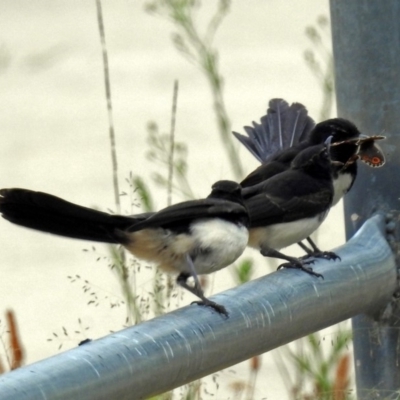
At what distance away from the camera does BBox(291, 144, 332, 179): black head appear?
11.2 feet

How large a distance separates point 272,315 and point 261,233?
4.82 ft

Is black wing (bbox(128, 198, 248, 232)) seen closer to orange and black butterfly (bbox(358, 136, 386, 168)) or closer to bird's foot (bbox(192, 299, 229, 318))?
orange and black butterfly (bbox(358, 136, 386, 168))

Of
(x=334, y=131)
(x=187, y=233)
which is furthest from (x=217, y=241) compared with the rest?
(x=334, y=131)

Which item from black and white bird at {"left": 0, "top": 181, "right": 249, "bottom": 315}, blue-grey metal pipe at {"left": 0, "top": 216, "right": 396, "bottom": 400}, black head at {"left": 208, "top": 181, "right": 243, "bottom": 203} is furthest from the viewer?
black head at {"left": 208, "top": 181, "right": 243, "bottom": 203}

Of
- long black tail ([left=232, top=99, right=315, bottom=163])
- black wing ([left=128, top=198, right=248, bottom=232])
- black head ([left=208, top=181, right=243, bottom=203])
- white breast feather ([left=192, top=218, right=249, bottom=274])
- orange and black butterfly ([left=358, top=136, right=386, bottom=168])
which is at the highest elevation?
long black tail ([left=232, top=99, right=315, bottom=163])

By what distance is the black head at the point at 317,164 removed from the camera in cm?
342

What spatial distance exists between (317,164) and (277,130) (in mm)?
600

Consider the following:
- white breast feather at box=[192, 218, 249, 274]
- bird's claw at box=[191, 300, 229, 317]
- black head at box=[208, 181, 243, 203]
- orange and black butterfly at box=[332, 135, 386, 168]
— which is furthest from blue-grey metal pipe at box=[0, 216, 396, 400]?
black head at box=[208, 181, 243, 203]

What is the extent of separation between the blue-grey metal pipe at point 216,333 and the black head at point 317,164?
0.94 meters

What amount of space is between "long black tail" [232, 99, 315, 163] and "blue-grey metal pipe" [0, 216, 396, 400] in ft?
5.05

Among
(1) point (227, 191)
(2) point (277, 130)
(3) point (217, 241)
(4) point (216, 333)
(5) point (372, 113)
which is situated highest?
(2) point (277, 130)

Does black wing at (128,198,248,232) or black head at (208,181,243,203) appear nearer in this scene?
black wing at (128,198,248,232)

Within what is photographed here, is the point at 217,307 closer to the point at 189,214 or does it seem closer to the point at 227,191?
the point at 189,214

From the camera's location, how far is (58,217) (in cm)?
228
